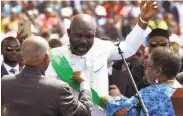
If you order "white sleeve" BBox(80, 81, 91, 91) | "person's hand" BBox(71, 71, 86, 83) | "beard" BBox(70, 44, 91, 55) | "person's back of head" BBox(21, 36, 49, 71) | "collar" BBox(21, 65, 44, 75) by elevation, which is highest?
"person's back of head" BBox(21, 36, 49, 71)

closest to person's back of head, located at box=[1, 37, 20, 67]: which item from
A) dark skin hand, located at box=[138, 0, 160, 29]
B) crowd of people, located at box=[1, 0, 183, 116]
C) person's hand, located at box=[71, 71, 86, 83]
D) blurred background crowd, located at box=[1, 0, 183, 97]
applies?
crowd of people, located at box=[1, 0, 183, 116]

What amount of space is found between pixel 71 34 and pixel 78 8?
66.6ft

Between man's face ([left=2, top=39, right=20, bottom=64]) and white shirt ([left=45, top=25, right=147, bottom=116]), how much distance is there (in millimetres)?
2678

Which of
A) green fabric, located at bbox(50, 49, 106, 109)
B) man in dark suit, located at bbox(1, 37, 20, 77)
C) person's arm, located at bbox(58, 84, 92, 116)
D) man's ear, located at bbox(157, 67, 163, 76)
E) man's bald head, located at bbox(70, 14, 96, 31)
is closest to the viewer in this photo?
person's arm, located at bbox(58, 84, 92, 116)

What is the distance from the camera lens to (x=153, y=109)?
7.39m

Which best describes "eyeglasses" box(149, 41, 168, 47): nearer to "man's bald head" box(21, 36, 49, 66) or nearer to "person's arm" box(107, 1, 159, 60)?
"person's arm" box(107, 1, 159, 60)

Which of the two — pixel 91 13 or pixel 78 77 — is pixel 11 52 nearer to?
pixel 78 77

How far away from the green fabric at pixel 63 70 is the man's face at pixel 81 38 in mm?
175

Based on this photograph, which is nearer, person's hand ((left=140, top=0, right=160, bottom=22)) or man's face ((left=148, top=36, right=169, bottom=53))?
person's hand ((left=140, top=0, right=160, bottom=22))

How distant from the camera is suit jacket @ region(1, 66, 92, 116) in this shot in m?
7.13

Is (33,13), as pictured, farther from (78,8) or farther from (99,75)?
(99,75)

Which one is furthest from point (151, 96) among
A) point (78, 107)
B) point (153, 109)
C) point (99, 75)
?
point (99, 75)

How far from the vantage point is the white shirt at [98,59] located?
28.0ft

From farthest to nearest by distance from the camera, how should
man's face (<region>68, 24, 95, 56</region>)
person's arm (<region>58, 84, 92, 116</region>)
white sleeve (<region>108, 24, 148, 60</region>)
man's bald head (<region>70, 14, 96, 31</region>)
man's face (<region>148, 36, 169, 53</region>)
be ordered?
man's face (<region>148, 36, 169, 53</region>) → white sleeve (<region>108, 24, 148, 60</region>) → man's bald head (<region>70, 14, 96, 31</region>) → man's face (<region>68, 24, 95, 56</region>) → person's arm (<region>58, 84, 92, 116</region>)
